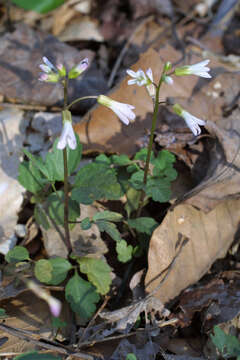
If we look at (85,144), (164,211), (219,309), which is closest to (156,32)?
(85,144)

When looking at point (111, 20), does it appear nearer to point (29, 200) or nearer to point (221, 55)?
point (221, 55)

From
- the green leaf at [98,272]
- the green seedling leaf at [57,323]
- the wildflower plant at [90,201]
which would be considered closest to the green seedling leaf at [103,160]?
the wildflower plant at [90,201]

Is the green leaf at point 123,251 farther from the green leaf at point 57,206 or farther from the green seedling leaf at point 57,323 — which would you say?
the green seedling leaf at point 57,323

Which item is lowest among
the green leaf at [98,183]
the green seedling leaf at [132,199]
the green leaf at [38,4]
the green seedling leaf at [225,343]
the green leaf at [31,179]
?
the green seedling leaf at [225,343]

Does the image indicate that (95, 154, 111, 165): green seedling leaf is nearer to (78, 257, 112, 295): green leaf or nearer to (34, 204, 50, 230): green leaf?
(34, 204, 50, 230): green leaf

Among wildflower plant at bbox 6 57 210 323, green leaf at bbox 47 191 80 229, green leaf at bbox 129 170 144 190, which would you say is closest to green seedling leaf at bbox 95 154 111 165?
wildflower plant at bbox 6 57 210 323

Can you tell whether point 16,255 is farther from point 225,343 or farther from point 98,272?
point 225,343
